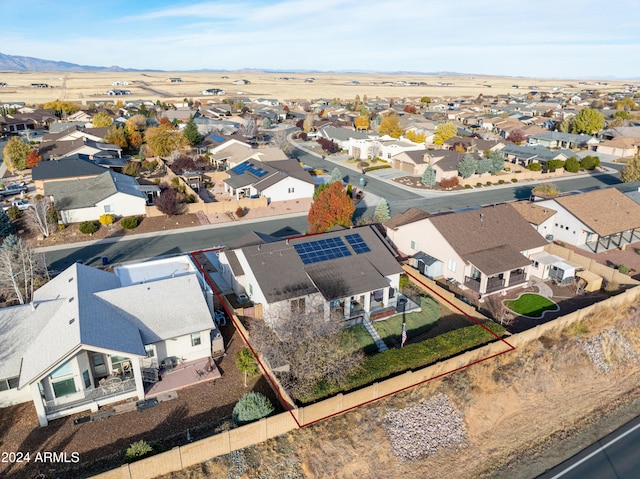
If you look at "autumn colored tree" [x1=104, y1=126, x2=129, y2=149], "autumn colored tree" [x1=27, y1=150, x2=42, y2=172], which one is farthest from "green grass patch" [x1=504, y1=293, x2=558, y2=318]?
"autumn colored tree" [x1=104, y1=126, x2=129, y2=149]

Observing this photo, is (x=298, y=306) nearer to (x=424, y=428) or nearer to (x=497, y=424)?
(x=424, y=428)

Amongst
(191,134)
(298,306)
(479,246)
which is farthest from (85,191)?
(479,246)

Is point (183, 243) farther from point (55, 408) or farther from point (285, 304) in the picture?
point (55, 408)

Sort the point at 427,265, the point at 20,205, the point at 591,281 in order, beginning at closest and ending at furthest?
the point at 591,281 < the point at 427,265 < the point at 20,205

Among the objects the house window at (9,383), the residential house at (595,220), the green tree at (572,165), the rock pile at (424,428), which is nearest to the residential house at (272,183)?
the residential house at (595,220)

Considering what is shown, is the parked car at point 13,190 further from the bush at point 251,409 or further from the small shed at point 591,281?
the small shed at point 591,281

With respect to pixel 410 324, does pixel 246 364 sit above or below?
above

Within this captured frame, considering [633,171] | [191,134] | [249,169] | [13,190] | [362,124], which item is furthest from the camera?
[362,124]
